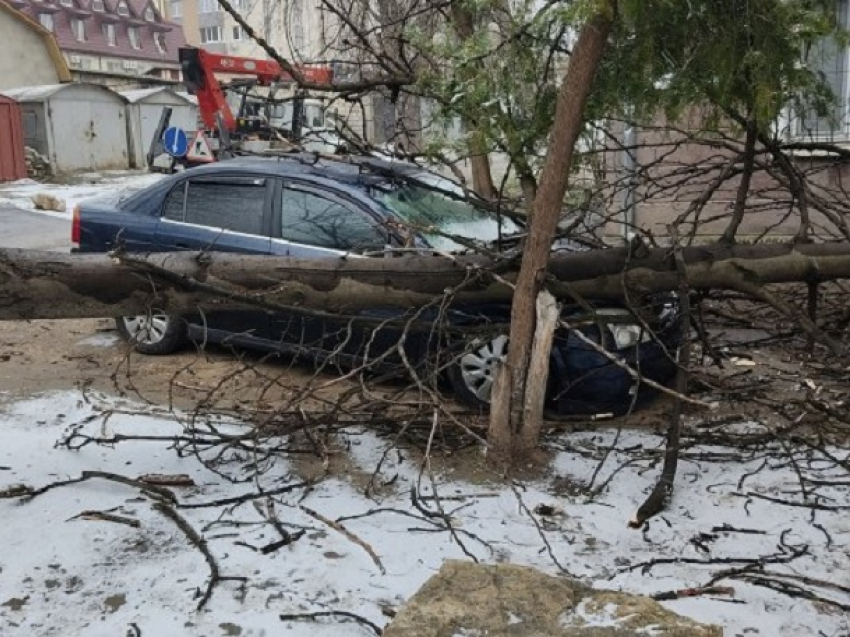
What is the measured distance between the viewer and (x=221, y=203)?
6.53 metres

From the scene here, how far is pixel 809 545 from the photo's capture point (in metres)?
3.63

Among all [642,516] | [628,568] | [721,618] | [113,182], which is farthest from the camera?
[113,182]

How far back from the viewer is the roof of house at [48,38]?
30.2m

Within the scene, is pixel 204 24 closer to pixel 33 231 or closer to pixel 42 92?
pixel 42 92

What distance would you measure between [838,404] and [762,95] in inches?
A: 91.4

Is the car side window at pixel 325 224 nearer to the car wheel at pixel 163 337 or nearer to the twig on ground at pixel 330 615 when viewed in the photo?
the car wheel at pixel 163 337

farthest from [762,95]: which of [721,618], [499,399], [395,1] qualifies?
[395,1]

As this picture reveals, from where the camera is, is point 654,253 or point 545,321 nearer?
point 545,321

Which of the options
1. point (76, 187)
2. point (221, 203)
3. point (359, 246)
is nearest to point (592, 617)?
point (359, 246)

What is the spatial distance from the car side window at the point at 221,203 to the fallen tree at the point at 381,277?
1.69 m

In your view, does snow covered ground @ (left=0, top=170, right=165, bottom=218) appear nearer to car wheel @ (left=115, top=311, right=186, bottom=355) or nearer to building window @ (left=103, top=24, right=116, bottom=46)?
car wheel @ (left=115, top=311, right=186, bottom=355)

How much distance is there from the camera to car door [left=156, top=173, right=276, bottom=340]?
20.5ft

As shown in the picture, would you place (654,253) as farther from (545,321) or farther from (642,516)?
(642,516)

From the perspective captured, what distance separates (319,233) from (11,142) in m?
19.7
